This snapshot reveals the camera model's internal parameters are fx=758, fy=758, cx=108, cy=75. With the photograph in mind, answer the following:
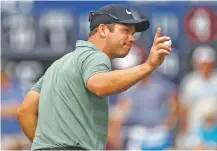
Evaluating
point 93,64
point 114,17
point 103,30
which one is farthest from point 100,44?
point 93,64

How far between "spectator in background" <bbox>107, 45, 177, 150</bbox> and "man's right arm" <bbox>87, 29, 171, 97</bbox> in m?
5.64

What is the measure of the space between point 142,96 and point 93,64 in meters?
5.95

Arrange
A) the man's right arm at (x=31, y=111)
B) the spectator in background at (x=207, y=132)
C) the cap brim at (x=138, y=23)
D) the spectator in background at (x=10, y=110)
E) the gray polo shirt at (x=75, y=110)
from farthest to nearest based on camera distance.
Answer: the spectator in background at (x=10, y=110) < the spectator in background at (x=207, y=132) < the man's right arm at (x=31, y=111) < the cap brim at (x=138, y=23) < the gray polo shirt at (x=75, y=110)

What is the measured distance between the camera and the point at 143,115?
10.3 meters

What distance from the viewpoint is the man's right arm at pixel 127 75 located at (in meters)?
4.35

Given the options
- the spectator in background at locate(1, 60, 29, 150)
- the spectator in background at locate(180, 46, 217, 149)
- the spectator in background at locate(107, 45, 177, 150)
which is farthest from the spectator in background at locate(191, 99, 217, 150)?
the spectator in background at locate(1, 60, 29, 150)

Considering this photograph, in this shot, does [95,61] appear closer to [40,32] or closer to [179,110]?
[179,110]

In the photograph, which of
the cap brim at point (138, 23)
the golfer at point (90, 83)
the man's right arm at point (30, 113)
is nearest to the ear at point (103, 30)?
the golfer at point (90, 83)

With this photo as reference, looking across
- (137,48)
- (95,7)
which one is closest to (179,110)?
(137,48)

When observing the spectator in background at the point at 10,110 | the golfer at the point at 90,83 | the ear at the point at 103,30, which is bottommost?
the spectator in background at the point at 10,110

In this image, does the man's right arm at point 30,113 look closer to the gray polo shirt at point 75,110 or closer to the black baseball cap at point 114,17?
the gray polo shirt at point 75,110

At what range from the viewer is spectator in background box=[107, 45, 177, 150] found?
10039 mm

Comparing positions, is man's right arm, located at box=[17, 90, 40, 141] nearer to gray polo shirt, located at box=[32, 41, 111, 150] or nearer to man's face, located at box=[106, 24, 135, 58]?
gray polo shirt, located at box=[32, 41, 111, 150]

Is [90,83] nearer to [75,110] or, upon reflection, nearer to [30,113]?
[75,110]
